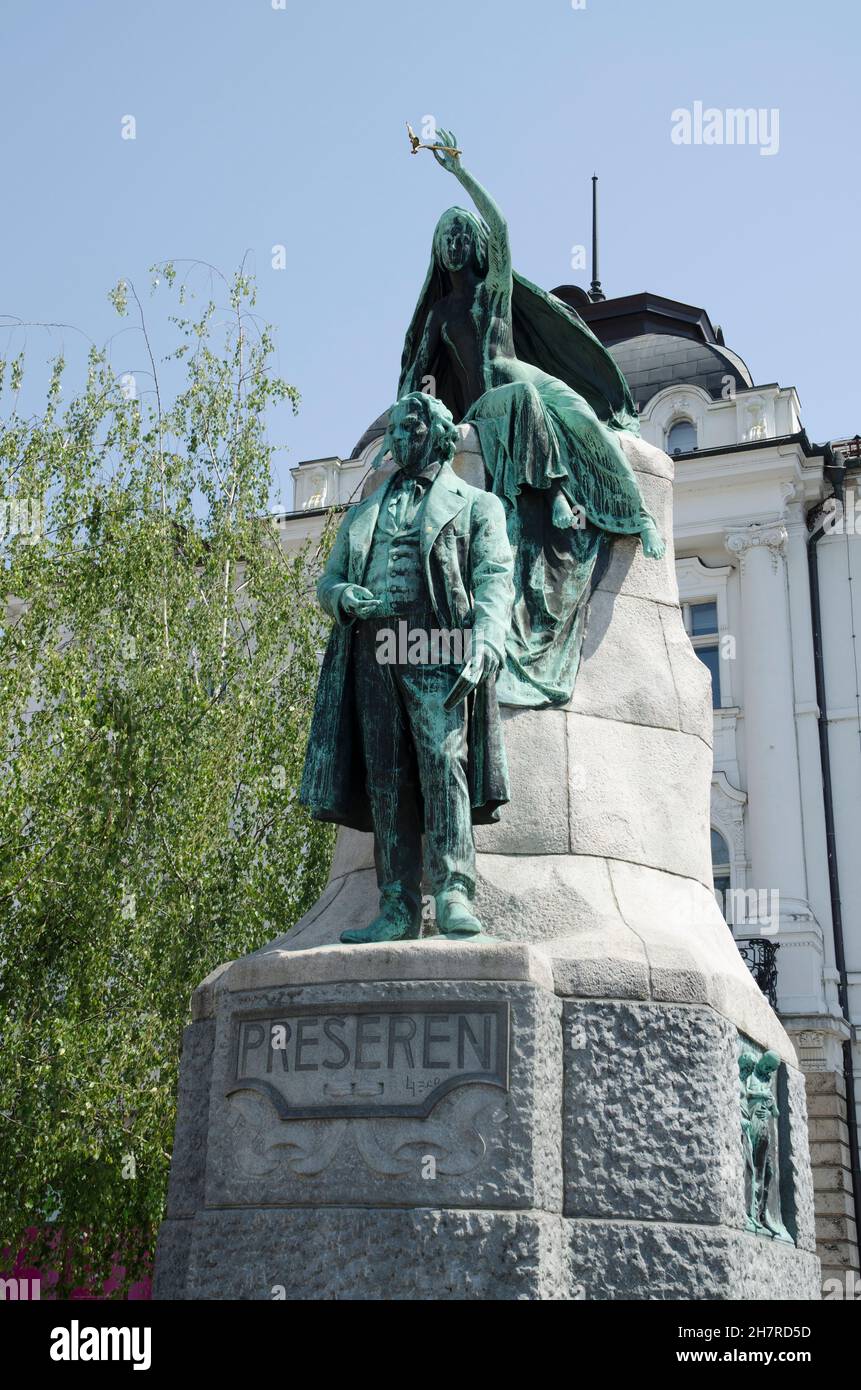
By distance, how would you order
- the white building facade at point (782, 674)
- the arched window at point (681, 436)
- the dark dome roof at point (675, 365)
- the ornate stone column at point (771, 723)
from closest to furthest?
the white building facade at point (782, 674) → the ornate stone column at point (771, 723) → the arched window at point (681, 436) → the dark dome roof at point (675, 365)

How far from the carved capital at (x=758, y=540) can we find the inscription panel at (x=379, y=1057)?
19.1 metres

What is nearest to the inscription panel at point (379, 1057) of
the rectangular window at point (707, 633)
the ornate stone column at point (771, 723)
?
the ornate stone column at point (771, 723)

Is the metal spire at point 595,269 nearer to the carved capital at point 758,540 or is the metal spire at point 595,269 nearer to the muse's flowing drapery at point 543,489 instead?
the carved capital at point 758,540

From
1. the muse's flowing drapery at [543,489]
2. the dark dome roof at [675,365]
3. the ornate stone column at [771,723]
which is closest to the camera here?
the muse's flowing drapery at [543,489]

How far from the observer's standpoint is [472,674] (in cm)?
474

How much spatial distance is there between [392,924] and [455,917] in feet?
0.91

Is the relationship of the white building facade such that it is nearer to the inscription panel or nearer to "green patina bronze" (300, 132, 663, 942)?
"green patina bronze" (300, 132, 663, 942)

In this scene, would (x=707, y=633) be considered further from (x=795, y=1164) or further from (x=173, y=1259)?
(x=173, y=1259)

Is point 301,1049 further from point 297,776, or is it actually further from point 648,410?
point 648,410

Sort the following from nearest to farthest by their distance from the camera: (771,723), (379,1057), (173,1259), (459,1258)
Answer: (459,1258) < (379,1057) < (173,1259) < (771,723)

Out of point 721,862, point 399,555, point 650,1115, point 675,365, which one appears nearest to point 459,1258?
point 650,1115

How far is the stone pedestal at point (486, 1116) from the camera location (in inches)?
167

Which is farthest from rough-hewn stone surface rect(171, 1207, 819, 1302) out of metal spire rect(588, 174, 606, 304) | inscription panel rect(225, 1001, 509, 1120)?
metal spire rect(588, 174, 606, 304)

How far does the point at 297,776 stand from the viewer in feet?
46.8
